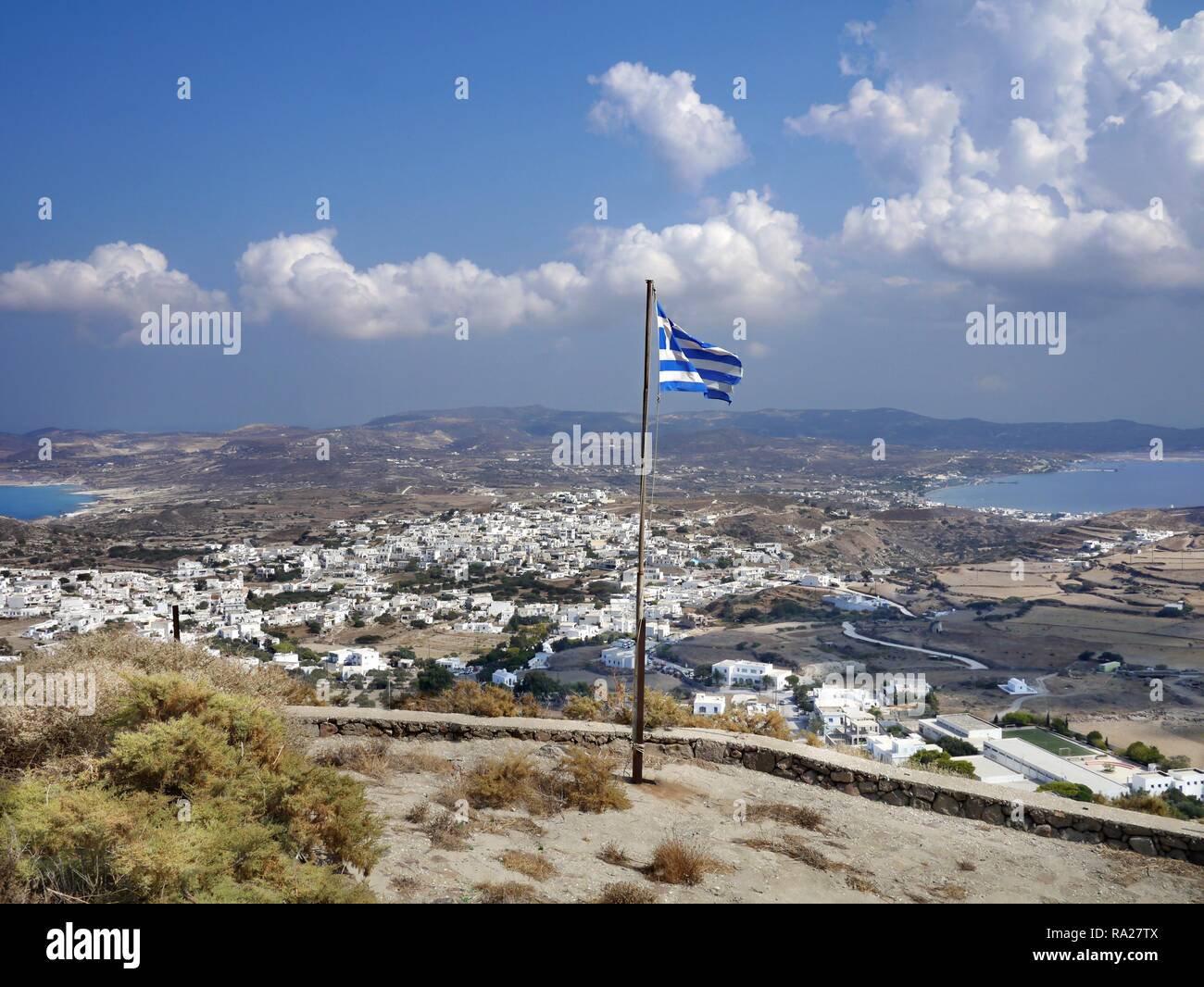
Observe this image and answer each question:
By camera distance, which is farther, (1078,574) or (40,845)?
(1078,574)

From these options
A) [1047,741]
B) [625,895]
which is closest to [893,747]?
[1047,741]

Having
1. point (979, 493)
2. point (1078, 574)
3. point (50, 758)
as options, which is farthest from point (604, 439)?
point (50, 758)

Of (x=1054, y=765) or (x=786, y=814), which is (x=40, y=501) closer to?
(x=786, y=814)

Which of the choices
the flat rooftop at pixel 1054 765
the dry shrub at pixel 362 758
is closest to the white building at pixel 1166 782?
the flat rooftop at pixel 1054 765

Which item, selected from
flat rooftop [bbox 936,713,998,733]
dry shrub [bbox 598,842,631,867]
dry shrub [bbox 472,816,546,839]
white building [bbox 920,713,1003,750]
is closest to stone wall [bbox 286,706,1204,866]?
dry shrub [bbox 472,816,546,839]

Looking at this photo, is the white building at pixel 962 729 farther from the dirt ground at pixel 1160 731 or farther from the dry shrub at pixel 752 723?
the dry shrub at pixel 752 723

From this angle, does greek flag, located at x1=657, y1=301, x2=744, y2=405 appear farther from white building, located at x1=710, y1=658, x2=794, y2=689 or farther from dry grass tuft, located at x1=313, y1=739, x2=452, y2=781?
white building, located at x1=710, y1=658, x2=794, y2=689
